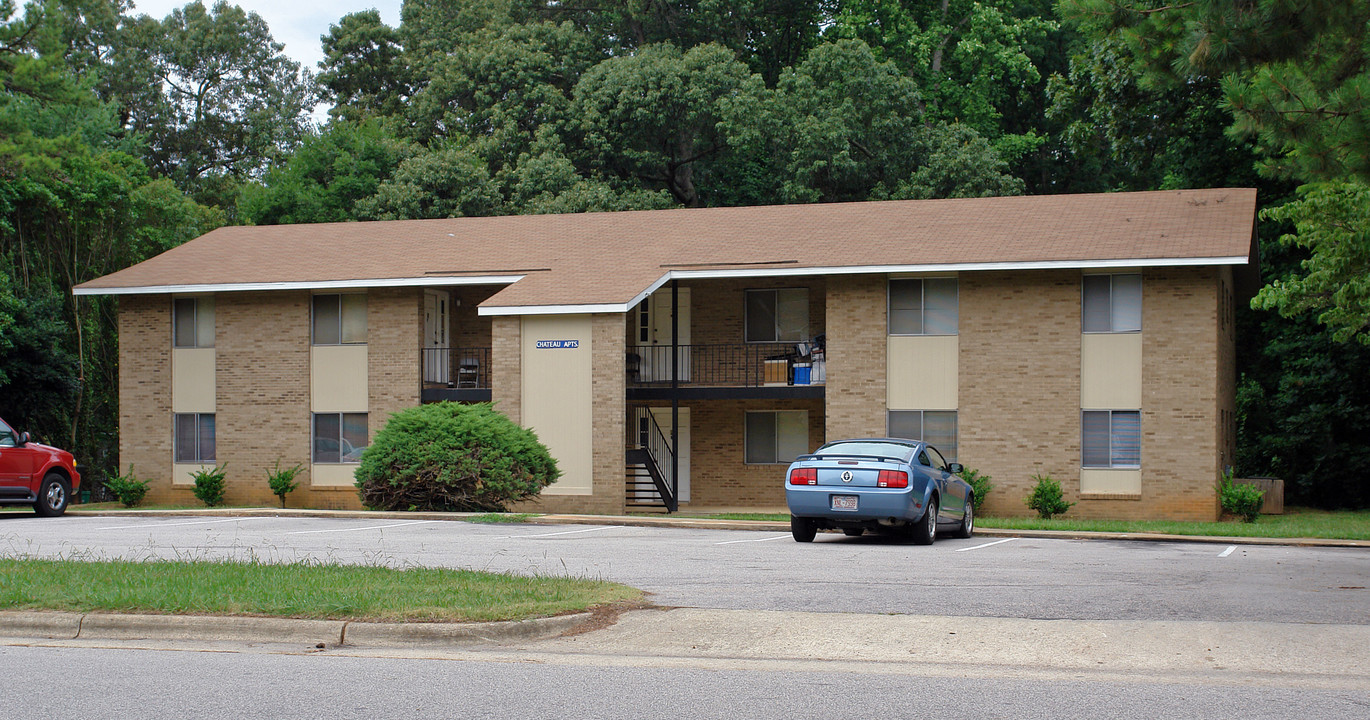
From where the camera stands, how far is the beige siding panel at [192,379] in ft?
92.1

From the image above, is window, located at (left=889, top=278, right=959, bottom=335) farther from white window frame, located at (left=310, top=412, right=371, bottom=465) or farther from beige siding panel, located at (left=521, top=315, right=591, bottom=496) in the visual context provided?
white window frame, located at (left=310, top=412, right=371, bottom=465)

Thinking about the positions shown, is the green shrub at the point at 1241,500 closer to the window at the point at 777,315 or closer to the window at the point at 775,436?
the window at the point at 775,436

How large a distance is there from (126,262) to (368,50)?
24050 mm

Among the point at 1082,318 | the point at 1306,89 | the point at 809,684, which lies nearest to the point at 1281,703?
the point at 809,684

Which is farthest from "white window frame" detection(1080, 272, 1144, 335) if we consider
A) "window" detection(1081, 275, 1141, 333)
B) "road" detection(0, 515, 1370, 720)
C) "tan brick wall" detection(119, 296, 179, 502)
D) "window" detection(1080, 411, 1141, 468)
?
"tan brick wall" detection(119, 296, 179, 502)

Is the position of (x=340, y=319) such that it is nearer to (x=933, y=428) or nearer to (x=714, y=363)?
(x=714, y=363)

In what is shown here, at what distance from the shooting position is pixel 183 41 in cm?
6147

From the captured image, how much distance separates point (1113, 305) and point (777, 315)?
7.10 metres

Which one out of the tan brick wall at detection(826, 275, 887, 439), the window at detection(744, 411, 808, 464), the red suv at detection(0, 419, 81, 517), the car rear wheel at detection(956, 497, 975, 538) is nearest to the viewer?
the car rear wheel at detection(956, 497, 975, 538)

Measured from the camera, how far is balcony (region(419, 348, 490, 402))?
26.8m

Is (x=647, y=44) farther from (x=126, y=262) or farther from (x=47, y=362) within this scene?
(x=47, y=362)

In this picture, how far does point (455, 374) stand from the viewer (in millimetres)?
28703

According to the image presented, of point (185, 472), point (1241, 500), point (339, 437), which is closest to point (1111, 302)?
point (1241, 500)

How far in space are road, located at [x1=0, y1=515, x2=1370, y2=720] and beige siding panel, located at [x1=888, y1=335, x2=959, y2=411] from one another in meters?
11.8
